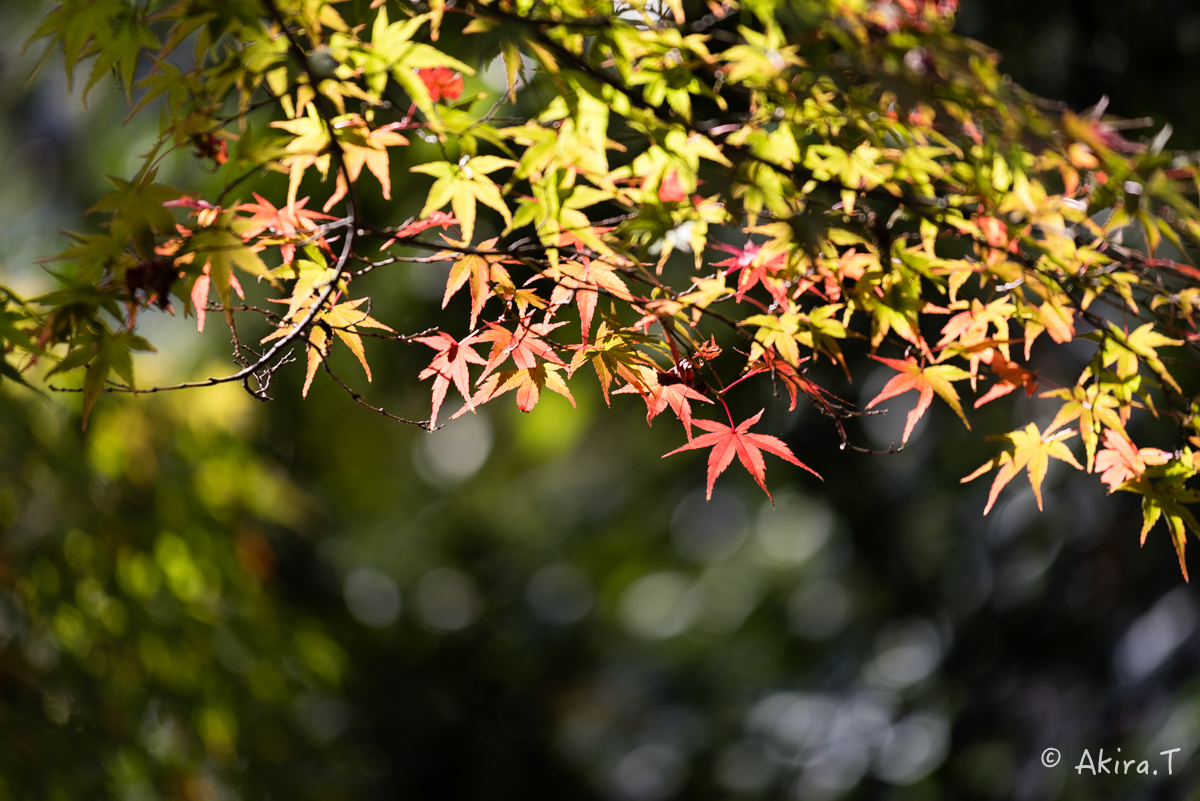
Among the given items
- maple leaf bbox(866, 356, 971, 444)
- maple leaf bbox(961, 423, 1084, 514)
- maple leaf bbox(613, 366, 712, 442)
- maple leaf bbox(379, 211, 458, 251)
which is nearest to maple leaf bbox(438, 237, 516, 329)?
maple leaf bbox(379, 211, 458, 251)

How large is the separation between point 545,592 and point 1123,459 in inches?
149

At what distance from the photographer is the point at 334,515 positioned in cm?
479

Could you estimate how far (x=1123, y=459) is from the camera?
76 centimetres

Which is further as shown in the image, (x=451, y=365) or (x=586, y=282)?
(x=451, y=365)

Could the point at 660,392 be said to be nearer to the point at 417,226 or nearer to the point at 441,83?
the point at 417,226

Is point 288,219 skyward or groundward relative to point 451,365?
skyward

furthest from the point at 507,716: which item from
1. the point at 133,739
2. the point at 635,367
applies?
the point at 635,367

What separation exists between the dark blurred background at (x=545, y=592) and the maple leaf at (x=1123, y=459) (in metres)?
0.99

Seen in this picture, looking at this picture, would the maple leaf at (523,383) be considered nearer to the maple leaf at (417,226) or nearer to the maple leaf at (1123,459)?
the maple leaf at (417,226)

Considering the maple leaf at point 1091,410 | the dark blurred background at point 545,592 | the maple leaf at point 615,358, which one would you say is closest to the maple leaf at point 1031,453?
the maple leaf at point 1091,410

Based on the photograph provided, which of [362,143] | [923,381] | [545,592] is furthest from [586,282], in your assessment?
[545,592]

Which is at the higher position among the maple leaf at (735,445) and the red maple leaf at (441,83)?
the red maple leaf at (441,83)

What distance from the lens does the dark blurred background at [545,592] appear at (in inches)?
78.5

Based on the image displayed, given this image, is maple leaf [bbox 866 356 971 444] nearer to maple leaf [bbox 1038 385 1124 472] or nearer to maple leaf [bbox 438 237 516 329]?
maple leaf [bbox 1038 385 1124 472]
